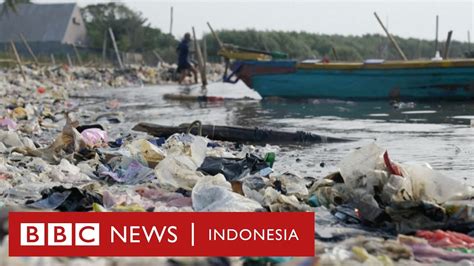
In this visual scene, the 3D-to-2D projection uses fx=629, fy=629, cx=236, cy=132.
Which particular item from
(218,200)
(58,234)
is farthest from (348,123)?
(58,234)

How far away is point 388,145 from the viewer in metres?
6.93

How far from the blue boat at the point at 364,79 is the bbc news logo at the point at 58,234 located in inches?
434

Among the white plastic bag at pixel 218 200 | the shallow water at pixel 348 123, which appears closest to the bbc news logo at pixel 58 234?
the white plastic bag at pixel 218 200

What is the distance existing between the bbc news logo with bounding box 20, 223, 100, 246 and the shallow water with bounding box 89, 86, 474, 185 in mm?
3029

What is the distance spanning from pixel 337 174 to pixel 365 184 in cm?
36

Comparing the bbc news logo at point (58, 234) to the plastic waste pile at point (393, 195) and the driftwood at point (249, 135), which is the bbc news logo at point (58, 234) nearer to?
the plastic waste pile at point (393, 195)

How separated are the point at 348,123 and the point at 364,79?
12.9 ft

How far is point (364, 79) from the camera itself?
13.2 m

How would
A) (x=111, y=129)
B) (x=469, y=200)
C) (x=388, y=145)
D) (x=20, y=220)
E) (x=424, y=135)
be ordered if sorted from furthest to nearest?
1. (x=111, y=129)
2. (x=424, y=135)
3. (x=388, y=145)
4. (x=469, y=200)
5. (x=20, y=220)

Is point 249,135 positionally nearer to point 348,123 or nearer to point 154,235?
point 348,123

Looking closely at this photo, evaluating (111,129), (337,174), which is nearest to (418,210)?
(337,174)

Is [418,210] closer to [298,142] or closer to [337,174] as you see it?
[337,174]

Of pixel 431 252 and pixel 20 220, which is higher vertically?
pixel 20 220

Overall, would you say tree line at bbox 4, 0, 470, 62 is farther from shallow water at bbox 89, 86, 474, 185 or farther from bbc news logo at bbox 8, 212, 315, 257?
bbc news logo at bbox 8, 212, 315, 257
